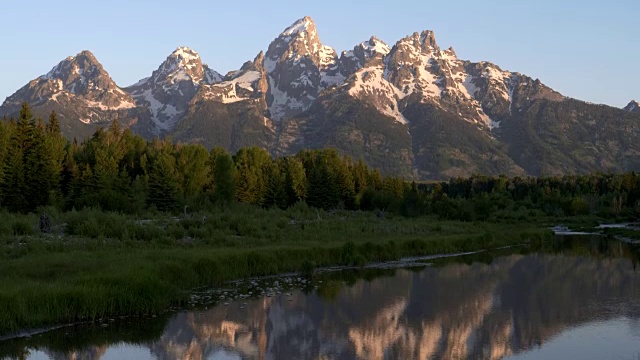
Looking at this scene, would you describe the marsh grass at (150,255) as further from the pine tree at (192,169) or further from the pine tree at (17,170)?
the pine tree at (192,169)

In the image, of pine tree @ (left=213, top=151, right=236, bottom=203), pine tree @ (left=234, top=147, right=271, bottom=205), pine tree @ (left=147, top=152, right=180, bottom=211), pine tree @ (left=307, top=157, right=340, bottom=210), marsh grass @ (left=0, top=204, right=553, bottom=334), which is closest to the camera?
marsh grass @ (left=0, top=204, right=553, bottom=334)

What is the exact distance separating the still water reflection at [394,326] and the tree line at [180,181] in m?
37.4

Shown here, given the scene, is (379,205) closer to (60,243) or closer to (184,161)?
(184,161)

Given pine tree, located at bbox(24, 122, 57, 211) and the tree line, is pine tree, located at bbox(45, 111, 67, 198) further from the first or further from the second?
pine tree, located at bbox(24, 122, 57, 211)

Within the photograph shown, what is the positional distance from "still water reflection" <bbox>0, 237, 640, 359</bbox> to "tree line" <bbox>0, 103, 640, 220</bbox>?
3745cm

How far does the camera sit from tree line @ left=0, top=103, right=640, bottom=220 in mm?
74750

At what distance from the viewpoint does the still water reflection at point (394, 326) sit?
948 inches

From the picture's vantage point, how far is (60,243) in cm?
3981

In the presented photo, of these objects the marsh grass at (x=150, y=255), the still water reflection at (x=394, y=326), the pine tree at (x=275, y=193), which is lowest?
the still water reflection at (x=394, y=326)

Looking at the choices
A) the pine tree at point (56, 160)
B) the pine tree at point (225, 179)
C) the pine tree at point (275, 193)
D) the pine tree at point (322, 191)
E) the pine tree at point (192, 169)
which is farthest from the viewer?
the pine tree at point (322, 191)

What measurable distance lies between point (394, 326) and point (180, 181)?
261ft

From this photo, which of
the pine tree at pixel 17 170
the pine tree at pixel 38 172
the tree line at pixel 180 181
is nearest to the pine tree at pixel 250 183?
the tree line at pixel 180 181

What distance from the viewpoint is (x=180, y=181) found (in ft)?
338

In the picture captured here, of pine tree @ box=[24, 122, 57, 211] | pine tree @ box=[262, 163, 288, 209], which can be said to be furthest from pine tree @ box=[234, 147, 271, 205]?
pine tree @ box=[24, 122, 57, 211]
